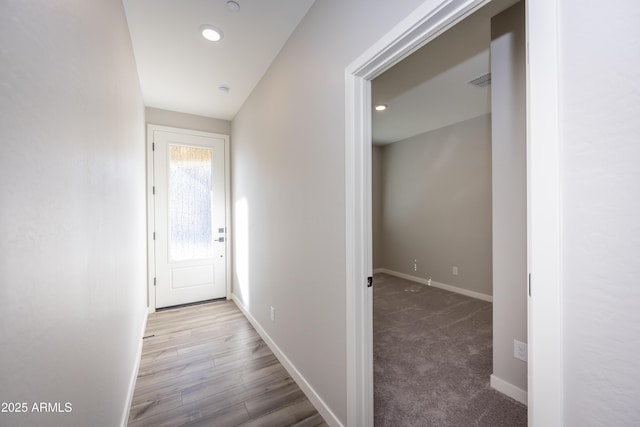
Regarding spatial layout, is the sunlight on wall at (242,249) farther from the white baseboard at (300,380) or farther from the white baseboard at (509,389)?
the white baseboard at (509,389)

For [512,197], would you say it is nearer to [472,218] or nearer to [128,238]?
[472,218]

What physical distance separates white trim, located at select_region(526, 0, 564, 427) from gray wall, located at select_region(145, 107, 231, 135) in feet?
12.8

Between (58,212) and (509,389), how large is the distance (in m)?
2.69

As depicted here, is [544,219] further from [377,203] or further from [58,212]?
[377,203]

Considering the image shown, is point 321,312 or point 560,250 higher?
point 560,250

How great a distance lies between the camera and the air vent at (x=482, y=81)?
274 centimetres

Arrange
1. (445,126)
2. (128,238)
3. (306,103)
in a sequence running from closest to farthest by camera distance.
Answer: (306,103) → (128,238) → (445,126)

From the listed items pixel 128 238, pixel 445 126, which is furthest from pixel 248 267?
pixel 445 126

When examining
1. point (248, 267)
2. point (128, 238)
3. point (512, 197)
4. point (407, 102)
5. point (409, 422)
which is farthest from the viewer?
point (407, 102)

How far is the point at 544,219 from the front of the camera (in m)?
0.71

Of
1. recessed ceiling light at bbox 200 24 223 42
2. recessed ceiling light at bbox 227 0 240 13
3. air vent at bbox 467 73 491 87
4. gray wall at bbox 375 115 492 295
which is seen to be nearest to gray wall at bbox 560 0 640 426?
recessed ceiling light at bbox 227 0 240 13

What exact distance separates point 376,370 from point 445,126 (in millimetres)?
3966

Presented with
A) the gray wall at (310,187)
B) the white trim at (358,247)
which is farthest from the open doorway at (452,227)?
the gray wall at (310,187)

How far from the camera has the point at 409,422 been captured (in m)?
1.63
